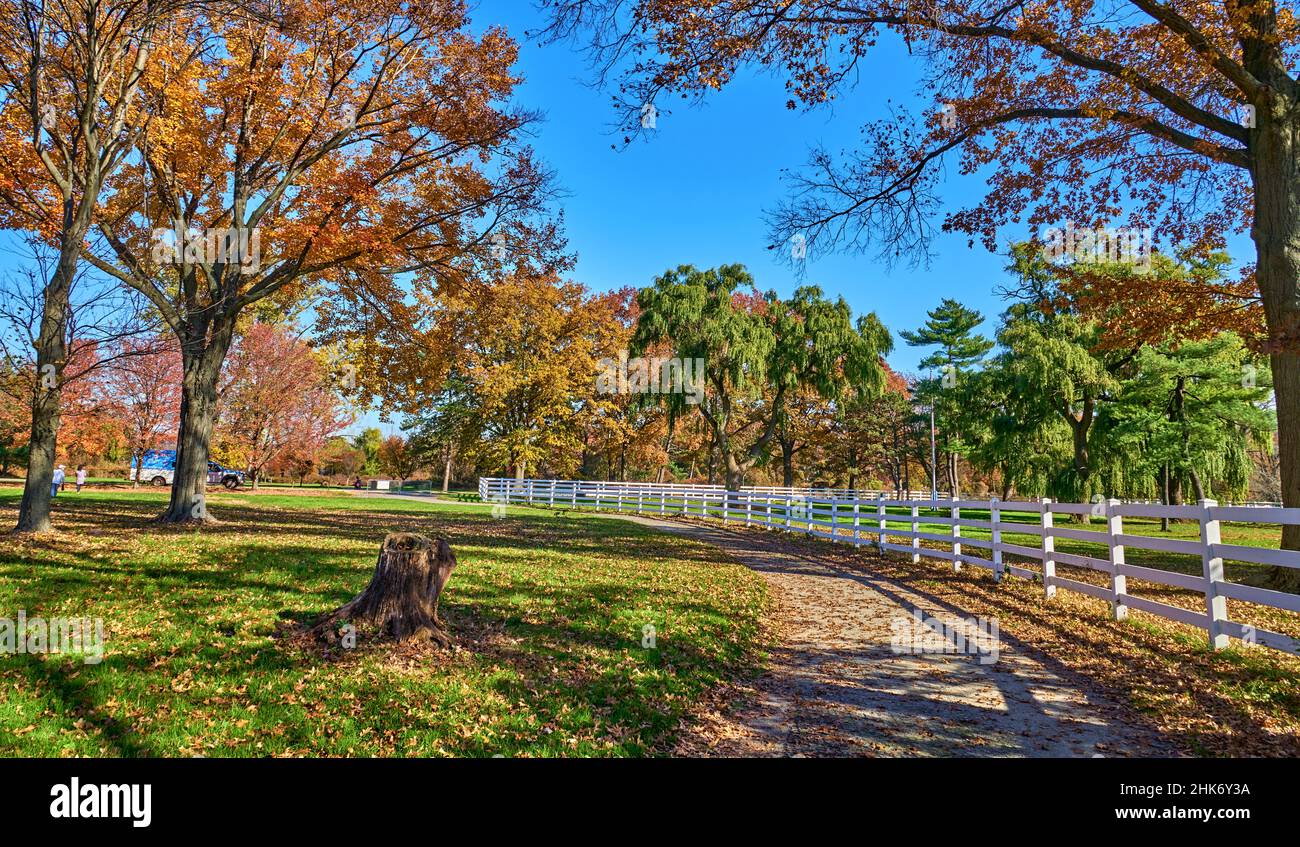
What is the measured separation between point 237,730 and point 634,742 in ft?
7.89

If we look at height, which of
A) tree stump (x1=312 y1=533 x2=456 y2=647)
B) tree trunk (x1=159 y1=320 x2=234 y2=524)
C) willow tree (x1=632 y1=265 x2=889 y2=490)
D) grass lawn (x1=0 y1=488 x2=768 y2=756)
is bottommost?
grass lawn (x1=0 y1=488 x2=768 y2=756)

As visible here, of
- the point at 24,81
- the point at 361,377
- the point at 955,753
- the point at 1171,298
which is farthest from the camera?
the point at 361,377

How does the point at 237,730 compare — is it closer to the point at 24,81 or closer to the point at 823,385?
the point at 24,81

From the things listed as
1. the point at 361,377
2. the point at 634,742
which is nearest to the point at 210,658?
the point at 634,742

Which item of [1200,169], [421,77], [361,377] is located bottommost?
[361,377]

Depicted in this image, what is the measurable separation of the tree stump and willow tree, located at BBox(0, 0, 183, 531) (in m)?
7.80

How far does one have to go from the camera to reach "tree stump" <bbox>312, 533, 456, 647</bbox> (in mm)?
5461

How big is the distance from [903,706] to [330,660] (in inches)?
180

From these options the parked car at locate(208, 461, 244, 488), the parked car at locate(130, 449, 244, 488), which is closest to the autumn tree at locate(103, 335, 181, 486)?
the parked car at locate(208, 461, 244, 488)

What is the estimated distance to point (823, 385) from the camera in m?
30.2

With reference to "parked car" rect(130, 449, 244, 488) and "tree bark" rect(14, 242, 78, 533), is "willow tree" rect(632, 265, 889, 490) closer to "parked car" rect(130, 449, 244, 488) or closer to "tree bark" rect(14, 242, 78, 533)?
"tree bark" rect(14, 242, 78, 533)

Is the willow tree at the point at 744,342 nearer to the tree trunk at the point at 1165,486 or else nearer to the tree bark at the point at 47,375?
the tree trunk at the point at 1165,486

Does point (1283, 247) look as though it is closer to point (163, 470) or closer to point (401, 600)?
point (401, 600)

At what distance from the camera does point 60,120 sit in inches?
412
